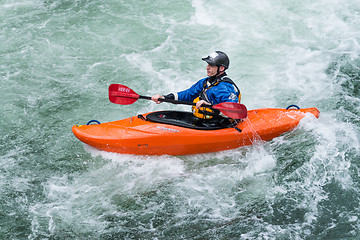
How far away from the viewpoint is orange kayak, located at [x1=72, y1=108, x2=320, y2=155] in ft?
Result: 17.5

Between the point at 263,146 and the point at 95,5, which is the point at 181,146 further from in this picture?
the point at 95,5

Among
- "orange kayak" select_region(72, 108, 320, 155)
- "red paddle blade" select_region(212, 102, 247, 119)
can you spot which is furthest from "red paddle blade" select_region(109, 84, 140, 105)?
"red paddle blade" select_region(212, 102, 247, 119)

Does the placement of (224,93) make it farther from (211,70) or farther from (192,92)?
(192,92)

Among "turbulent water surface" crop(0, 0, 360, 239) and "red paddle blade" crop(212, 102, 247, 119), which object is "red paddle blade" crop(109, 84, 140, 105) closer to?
"turbulent water surface" crop(0, 0, 360, 239)

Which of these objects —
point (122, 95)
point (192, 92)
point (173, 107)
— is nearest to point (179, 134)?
point (192, 92)

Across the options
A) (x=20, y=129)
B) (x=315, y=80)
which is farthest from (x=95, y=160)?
(x=315, y=80)

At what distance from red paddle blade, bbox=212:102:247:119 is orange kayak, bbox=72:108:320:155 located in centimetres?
27

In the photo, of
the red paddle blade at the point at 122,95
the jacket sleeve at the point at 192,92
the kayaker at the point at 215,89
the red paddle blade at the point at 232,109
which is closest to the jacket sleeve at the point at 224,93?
the kayaker at the point at 215,89

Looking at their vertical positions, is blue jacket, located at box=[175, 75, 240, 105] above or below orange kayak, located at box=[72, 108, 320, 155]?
above

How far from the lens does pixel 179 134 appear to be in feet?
17.5

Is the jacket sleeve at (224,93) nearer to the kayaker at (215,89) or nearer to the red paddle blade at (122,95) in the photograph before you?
the kayaker at (215,89)

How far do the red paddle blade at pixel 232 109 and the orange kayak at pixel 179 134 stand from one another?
0.27 metres

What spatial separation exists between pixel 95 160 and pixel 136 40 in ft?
11.8

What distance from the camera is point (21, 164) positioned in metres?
5.68
